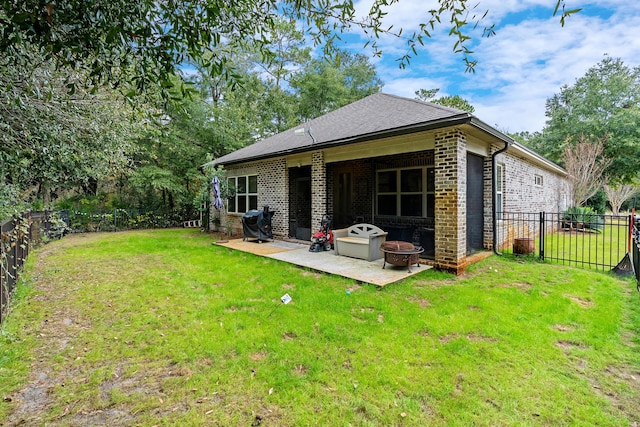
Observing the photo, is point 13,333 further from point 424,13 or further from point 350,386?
point 424,13

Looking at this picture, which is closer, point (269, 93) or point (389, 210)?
point (389, 210)

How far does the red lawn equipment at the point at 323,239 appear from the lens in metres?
7.95

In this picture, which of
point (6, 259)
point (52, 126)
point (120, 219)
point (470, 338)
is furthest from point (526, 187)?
point (120, 219)

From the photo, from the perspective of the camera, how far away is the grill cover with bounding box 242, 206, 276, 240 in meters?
9.70

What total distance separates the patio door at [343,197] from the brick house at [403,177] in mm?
38

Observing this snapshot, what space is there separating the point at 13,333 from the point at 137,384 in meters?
2.21

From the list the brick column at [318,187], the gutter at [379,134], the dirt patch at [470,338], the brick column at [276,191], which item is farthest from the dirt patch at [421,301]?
the brick column at [276,191]

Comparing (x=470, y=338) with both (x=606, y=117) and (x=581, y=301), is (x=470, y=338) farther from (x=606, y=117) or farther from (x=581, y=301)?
(x=606, y=117)

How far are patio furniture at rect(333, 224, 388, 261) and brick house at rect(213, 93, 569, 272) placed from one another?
1.12 metres

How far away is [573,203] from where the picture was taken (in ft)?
52.7

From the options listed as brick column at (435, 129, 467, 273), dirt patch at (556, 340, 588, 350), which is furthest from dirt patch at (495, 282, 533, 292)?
dirt patch at (556, 340, 588, 350)

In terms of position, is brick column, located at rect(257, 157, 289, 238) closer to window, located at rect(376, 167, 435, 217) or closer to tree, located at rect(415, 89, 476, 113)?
window, located at rect(376, 167, 435, 217)

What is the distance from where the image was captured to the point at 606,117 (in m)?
19.7

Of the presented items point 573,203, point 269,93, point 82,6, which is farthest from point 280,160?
point 573,203
